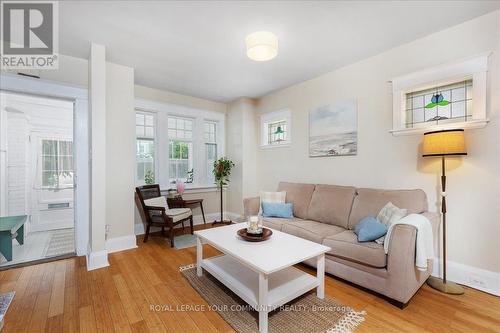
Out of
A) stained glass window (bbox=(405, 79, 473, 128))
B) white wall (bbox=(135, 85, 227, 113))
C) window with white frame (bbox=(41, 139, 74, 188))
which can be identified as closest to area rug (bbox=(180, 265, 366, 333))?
stained glass window (bbox=(405, 79, 473, 128))

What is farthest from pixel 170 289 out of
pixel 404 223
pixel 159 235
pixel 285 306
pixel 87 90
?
pixel 87 90

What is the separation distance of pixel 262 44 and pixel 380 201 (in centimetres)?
220

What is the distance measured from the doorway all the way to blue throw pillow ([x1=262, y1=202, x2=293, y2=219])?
2887mm

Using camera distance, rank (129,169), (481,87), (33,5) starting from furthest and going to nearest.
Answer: (129,169), (481,87), (33,5)

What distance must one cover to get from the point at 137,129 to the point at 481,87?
4741mm

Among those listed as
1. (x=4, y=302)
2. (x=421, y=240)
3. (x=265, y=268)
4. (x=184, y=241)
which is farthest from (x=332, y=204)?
(x=4, y=302)

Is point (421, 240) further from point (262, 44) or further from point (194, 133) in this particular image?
point (194, 133)

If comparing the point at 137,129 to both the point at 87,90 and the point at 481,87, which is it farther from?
the point at 481,87

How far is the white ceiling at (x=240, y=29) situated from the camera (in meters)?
2.03

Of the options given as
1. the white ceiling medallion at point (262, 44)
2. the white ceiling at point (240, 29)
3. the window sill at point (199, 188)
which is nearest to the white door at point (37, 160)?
the white ceiling at point (240, 29)

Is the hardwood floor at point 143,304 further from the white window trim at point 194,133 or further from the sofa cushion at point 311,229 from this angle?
the white window trim at point 194,133

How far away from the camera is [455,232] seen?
2.34 metres

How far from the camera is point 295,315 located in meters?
1.81

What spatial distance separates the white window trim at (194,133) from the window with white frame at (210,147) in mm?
76
